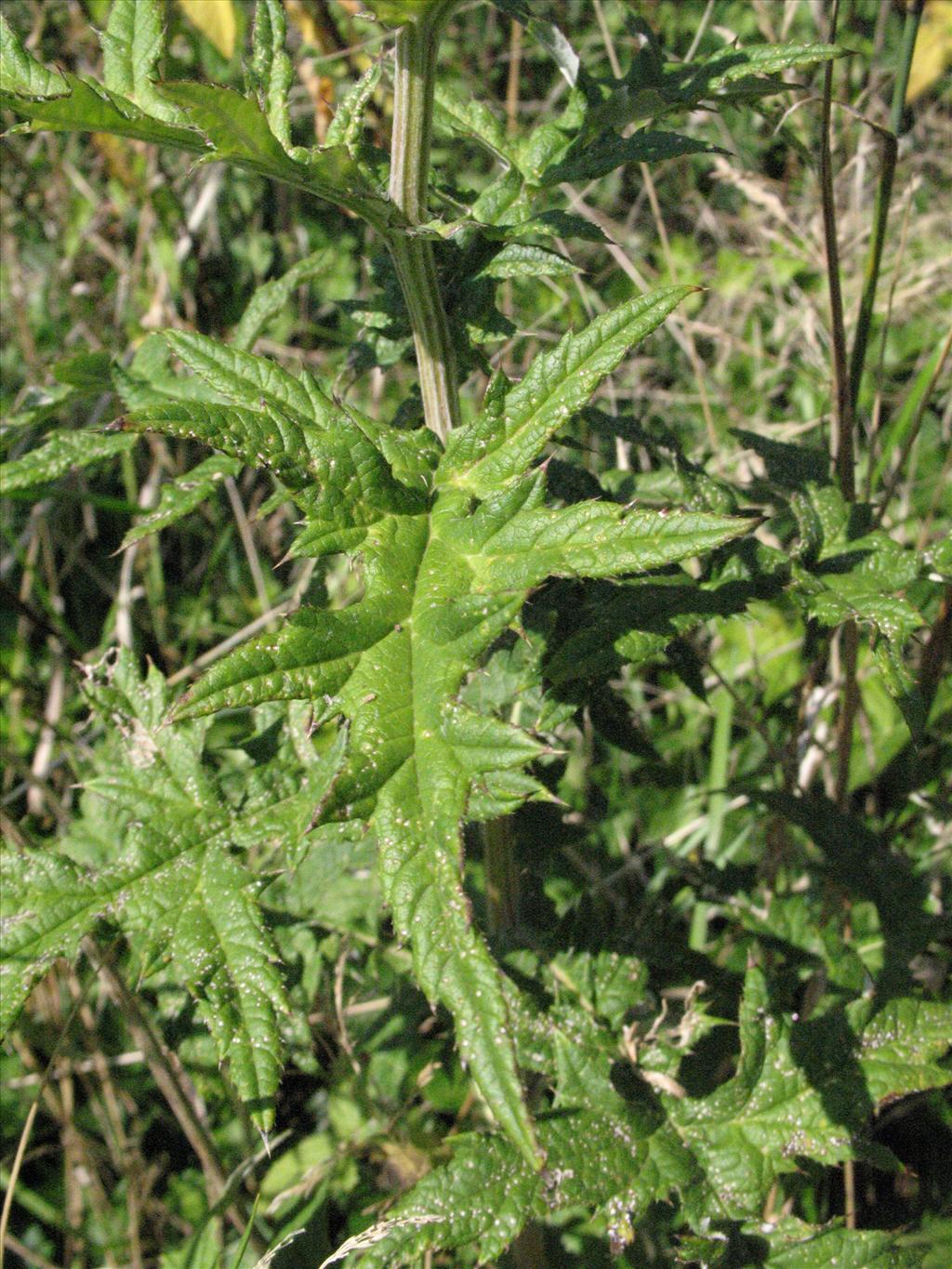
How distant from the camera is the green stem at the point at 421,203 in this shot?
1.33 metres

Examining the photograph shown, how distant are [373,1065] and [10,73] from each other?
1.96m

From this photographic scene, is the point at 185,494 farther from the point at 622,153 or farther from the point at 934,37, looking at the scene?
the point at 934,37

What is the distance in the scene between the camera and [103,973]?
2.18 m

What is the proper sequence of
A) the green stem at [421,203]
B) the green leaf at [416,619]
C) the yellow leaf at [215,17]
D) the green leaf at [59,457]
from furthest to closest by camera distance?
the yellow leaf at [215,17]
the green leaf at [59,457]
the green stem at [421,203]
the green leaf at [416,619]

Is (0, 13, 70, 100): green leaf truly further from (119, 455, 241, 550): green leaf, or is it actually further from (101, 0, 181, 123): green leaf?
(119, 455, 241, 550): green leaf

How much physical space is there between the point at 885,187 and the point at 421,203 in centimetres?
97

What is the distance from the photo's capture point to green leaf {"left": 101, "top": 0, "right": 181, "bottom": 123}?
152 centimetres

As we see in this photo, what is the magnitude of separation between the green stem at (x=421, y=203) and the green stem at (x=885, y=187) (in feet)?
2.90

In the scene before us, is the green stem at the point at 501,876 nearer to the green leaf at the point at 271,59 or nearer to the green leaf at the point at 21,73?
the green leaf at the point at 271,59

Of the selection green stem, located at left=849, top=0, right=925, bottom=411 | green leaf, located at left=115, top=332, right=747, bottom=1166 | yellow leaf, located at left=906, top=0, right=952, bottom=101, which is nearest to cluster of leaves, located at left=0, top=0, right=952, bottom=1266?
green leaf, located at left=115, top=332, right=747, bottom=1166

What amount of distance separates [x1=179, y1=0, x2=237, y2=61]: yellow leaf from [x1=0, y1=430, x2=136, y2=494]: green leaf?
868 millimetres

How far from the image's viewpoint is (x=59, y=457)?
6.49 feet

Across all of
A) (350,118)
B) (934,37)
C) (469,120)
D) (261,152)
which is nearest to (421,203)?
(350,118)

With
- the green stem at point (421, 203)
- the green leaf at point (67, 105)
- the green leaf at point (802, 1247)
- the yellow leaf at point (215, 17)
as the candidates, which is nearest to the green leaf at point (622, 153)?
the green stem at point (421, 203)
